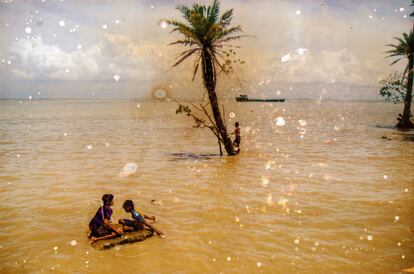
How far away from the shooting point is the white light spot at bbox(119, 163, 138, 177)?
50.4 feet

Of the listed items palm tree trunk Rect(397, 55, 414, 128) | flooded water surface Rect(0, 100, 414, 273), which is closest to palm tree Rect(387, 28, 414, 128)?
palm tree trunk Rect(397, 55, 414, 128)

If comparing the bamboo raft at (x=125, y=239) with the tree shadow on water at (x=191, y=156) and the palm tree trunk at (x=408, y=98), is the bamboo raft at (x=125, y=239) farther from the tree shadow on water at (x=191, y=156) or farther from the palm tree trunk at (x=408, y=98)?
the palm tree trunk at (x=408, y=98)

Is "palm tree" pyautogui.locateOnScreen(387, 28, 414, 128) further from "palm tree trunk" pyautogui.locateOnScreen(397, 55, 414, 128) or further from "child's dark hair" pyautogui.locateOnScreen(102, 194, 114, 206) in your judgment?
"child's dark hair" pyautogui.locateOnScreen(102, 194, 114, 206)

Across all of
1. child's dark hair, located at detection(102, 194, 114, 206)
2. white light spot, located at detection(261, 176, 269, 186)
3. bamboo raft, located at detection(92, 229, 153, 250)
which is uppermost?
child's dark hair, located at detection(102, 194, 114, 206)

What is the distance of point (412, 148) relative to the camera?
72.9 feet

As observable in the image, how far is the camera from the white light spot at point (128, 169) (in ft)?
50.4

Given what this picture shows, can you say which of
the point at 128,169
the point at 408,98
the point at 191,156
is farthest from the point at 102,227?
the point at 408,98

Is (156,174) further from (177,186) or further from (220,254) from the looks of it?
(220,254)

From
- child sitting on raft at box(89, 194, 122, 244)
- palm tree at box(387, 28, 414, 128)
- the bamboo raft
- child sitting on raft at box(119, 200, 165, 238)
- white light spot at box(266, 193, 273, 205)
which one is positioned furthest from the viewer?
palm tree at box(387, 28, 414, 128)

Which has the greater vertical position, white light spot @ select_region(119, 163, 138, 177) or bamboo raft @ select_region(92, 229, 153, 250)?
white light spot @ select_region(119, 163, 138, 177)

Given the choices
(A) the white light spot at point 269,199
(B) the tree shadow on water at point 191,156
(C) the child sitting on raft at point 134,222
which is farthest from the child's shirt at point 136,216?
(B) the tree shadow on water at point 191,156

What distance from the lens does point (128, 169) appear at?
16.4 metres

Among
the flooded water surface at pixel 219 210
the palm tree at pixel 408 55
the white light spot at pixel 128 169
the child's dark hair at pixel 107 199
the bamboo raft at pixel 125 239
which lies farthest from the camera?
the palm tree at pixel 408 55

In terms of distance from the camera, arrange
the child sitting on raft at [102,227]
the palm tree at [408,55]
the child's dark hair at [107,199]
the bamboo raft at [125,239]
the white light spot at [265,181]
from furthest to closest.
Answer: the palm tree at [408,55] < the white light spot at [265,181] < the child's dark hair at [107,199] < the child sitting on raft at [102,227] < the bamboo raft at [125,239]
